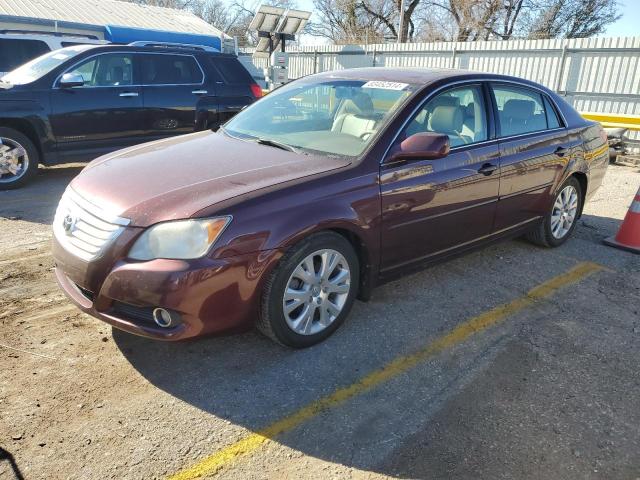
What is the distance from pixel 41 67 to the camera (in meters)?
7.12

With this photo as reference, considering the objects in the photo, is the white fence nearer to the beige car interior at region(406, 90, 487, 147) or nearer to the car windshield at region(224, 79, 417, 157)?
the beige car interior at region(406, 90, 487, 147)

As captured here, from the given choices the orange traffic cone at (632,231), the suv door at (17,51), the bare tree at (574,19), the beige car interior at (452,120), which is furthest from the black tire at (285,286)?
the bare tree at (574,19)

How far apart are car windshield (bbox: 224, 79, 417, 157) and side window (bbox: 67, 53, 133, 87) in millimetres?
3901

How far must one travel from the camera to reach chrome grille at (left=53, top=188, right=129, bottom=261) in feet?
9.20

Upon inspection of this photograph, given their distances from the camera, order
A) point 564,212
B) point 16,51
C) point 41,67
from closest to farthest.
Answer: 1. point 564,212
2. point 41,67
3. point 16,51

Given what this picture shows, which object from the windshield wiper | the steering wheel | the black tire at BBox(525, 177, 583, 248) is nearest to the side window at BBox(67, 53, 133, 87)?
the windshield wiper

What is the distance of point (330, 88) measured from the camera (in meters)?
4.23

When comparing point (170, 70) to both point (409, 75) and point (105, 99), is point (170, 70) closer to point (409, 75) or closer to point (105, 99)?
point (105, 99)

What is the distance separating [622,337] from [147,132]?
6.55 meters

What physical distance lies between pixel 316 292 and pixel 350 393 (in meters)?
0.64

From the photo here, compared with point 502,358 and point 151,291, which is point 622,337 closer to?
point 502,358

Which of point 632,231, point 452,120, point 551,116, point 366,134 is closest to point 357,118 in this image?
point 366,134

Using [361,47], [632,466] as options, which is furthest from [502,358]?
[361,47]

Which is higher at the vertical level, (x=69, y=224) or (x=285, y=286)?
(x=69, y=224)
